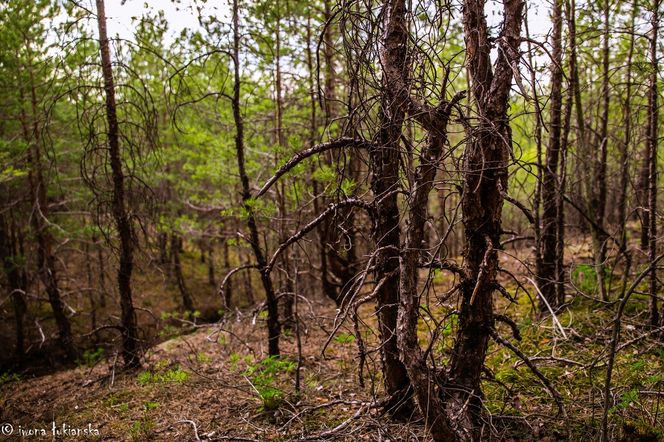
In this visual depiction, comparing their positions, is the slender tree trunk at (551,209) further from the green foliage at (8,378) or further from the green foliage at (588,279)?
the green foliage at (8,378)

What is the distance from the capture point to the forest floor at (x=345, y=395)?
152 inches

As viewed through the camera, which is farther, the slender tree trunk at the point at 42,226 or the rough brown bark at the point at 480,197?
the slender tree trunk at the point at 42,226

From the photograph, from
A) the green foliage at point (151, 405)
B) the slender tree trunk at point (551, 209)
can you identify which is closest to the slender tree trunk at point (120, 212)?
the green foliage at point (151, 405)

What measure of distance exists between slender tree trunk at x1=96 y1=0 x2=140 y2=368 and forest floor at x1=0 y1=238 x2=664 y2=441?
571mm

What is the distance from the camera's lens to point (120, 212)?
7191 mm

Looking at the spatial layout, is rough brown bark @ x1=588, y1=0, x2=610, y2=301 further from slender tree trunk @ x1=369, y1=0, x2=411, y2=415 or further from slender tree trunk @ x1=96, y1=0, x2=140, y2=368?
slender tree trunk @ x1=96, y1=0, x2=140, y2=368

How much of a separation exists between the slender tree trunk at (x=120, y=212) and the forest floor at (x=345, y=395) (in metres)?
0.57

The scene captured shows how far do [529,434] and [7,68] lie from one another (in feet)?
42.4

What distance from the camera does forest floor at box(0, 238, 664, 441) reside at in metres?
3.86

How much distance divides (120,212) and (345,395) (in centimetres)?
487

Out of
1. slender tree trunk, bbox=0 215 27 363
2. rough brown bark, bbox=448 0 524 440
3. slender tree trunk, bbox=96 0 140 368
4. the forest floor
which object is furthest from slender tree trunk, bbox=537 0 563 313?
slender tree trunk, bbox=0 215 27 363

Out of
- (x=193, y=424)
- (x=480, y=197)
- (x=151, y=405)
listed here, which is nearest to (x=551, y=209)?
(x=480, y=197)

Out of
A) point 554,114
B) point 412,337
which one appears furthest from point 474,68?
point 554,114

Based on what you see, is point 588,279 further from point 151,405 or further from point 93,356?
point 93,356
